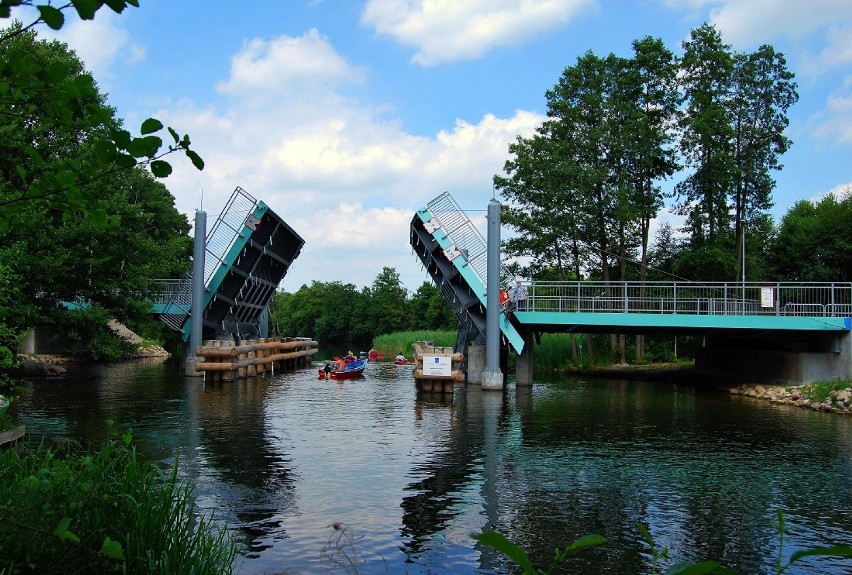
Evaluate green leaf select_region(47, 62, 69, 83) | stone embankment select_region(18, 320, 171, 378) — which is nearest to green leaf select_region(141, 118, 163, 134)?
Result: green leaf select_region(47, 62, 69, 83)

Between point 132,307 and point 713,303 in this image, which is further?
point 132,307

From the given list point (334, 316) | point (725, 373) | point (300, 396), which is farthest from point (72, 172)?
point (334, 316)

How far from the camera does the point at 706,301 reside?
3111cm

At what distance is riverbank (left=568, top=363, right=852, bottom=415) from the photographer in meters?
26.3

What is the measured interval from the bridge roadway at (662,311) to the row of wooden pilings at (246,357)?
9408mm

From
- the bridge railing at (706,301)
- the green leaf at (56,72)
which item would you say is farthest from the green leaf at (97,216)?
the bridge railing at (706,301)

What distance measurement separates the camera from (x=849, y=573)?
955 cm

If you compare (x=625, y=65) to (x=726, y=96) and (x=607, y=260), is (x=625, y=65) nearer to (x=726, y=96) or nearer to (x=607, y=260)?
(x=726, y=96)

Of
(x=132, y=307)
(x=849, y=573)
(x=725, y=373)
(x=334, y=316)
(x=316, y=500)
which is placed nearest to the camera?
(x=849, y=573)

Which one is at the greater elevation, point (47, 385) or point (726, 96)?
point (726, 96)

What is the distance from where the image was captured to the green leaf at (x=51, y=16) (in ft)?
11.9

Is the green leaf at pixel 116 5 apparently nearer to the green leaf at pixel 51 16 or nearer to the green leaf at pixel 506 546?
the green leaf at pixel 51 16

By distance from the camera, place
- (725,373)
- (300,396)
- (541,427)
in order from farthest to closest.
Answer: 1. (725,373)
2. (300,396)
3. (541,427)

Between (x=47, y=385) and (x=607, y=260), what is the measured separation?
2904cm
